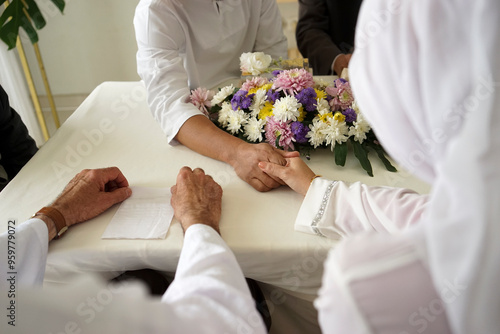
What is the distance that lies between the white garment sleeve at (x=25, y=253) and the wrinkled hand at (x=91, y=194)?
96mm

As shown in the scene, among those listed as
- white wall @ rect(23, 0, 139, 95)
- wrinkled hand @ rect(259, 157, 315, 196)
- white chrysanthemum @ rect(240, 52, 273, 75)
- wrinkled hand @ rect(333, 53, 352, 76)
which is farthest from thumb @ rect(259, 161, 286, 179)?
white wall @ rect(23, 0, 139, 95)

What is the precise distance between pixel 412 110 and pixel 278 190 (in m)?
0.72

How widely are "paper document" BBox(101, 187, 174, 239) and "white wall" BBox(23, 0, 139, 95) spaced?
2525 mm

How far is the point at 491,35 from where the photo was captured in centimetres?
55

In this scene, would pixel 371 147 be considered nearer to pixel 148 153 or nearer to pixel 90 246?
pixel 148 153

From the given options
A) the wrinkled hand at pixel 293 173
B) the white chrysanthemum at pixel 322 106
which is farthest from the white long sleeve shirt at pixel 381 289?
the white chrysanthemum at pixel 322 106

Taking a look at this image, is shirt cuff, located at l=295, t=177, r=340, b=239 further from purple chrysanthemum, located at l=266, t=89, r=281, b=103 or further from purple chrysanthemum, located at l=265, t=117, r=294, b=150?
purple chrysanthemum, located at l=266, t=89, r=281, b=103

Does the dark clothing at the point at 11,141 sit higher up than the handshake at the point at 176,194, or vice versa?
the handshake at the point at 176,194

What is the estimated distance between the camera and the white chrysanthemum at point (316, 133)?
53.3 inches

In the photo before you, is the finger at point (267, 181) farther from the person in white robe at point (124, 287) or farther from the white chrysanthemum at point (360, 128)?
the white chrysanthemum at point (360, 128)

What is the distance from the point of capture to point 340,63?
2277 millimetres

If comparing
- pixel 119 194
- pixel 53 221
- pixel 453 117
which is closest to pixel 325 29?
pixel 119 194

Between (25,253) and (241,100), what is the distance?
0.84 metres

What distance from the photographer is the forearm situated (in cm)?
140
